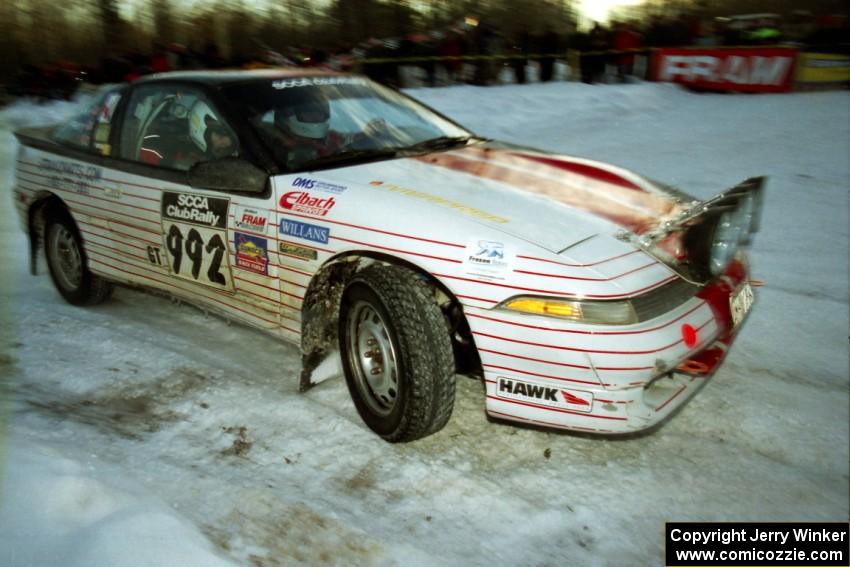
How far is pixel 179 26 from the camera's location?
20.5 meters

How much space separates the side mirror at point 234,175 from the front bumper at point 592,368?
1154mm

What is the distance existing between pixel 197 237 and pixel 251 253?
393 mm

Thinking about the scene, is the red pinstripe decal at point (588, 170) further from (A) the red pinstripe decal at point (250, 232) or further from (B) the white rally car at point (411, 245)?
(A) the red pinstripe decal at point (250, 232)

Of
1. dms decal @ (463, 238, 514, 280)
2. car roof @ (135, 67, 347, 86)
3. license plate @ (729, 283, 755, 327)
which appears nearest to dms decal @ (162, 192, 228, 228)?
car roof @ (135, 67, 347, 86)

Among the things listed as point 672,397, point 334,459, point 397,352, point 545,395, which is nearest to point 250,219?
point 397,352

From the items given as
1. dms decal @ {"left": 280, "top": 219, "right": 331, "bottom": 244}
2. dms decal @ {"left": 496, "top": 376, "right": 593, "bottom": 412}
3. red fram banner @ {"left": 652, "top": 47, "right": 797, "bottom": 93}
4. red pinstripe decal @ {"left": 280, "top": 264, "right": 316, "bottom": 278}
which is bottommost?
dms decal @ {"left": 496, "top": 376, "right": 593, "bottom": 412}

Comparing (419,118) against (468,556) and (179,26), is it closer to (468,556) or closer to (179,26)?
(468,556)

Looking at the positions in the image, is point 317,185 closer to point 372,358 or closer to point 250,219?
point 250,219

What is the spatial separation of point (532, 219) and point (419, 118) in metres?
1.46

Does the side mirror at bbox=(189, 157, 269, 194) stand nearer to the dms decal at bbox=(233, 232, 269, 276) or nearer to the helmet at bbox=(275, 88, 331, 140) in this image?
the dms decal at bbox=(233, 232, 269, 276)

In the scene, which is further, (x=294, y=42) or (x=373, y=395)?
(x=294, y=42)

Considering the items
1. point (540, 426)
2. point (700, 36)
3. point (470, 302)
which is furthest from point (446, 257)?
point (700, 36)

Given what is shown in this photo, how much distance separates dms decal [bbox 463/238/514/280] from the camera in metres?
2.29

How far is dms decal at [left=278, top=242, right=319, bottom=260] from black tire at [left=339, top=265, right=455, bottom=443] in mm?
223
